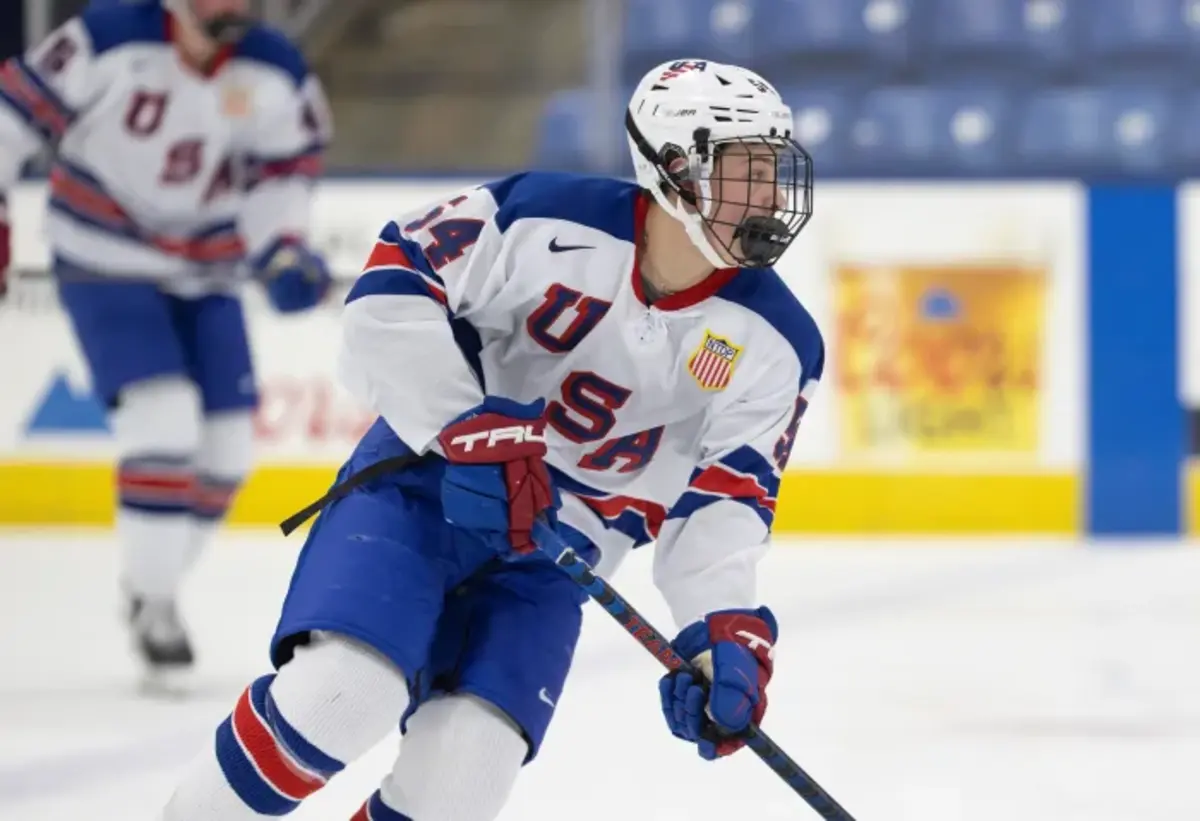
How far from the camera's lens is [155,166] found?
372cm

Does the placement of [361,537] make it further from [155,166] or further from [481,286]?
[155,166]

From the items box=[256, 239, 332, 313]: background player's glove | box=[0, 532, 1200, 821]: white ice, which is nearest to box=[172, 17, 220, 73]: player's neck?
box=[256, 239, 332, 313]: background player's glove

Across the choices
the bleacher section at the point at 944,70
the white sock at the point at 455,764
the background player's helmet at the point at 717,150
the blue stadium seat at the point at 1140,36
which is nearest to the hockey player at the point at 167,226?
the white sock at the point at 455,764

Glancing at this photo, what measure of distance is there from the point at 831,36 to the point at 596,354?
4.74m

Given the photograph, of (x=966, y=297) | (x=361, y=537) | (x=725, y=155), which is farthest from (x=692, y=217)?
(x=966, y=297)

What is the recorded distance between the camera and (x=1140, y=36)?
642 cm

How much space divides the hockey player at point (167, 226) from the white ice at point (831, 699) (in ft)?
1.21

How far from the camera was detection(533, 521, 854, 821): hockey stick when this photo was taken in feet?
6.22

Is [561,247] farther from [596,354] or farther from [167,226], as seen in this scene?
[167,226]

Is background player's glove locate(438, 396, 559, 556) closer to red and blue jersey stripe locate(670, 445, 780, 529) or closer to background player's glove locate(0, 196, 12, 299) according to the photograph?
red and blue jersey stripe locate(670, 445, 780, 529)

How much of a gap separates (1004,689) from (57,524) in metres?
3.49

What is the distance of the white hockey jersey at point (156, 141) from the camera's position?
365cm

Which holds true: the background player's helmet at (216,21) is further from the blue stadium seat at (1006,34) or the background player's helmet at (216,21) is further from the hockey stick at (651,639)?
the blue stadium seat at (1006,34)

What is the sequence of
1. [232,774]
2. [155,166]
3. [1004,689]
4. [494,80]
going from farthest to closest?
1. [494,80]
2. [155,166]
3. [1004,689]
4. [232,774]
